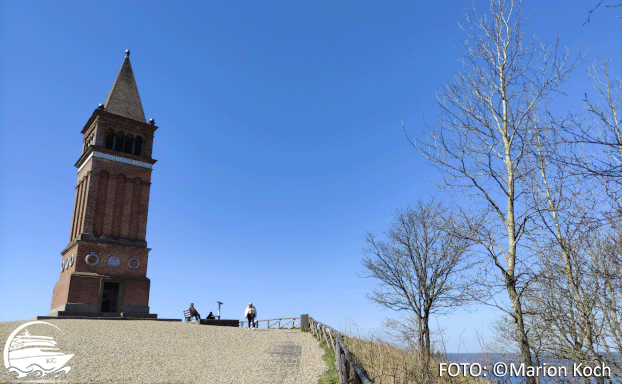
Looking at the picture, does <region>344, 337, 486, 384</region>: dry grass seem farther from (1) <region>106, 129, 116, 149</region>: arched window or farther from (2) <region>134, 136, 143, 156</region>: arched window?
(1) <region>106, 129, 116, 149</region>: arched window

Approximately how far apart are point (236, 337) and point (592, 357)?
13.7 m

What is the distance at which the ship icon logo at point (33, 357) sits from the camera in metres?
10.9

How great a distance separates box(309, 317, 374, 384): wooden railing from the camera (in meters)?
7.72

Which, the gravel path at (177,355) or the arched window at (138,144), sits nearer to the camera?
the gravel path at (177,355)

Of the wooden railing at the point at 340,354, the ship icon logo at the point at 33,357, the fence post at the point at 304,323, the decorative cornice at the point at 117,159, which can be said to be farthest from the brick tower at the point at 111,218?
the wooden railing at the point at 340,354

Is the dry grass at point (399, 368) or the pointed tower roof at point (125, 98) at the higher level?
the pointed tower roof at point (125, 98)

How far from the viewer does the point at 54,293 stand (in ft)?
98.8

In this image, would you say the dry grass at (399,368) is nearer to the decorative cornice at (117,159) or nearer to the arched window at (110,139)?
the decorative cornice at (117,159)

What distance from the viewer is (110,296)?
29453 millimetres

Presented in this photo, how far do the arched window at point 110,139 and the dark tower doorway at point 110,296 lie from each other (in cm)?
1131

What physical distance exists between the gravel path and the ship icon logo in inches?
11.0

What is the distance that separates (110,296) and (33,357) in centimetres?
1853

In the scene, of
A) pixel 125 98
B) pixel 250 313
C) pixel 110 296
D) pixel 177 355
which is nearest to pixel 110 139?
pixel 125 98

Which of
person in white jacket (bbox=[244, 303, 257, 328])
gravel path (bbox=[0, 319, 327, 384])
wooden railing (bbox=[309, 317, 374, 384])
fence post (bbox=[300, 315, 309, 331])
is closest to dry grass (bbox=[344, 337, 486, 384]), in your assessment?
wooden railing (bbox=[309, 317, 374, 384])
